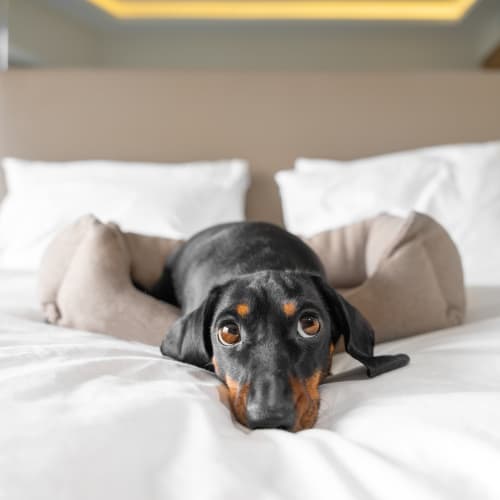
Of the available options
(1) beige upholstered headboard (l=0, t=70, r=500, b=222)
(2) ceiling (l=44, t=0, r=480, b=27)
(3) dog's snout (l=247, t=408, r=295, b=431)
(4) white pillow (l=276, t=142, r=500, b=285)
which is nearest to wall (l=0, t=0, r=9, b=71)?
(2) ceiling (l=44, t=0, r=480, b=27)

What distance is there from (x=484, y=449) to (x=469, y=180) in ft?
6.53

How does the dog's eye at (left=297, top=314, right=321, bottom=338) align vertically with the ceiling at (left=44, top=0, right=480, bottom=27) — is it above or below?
below

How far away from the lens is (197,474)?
2.26 ft

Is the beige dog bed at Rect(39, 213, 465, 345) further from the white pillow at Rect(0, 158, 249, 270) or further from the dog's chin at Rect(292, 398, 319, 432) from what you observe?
the white pillow at Rect(0, 158, 249, 270)

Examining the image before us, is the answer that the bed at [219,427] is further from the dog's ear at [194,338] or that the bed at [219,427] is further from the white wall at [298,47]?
the white wall at [298,47]

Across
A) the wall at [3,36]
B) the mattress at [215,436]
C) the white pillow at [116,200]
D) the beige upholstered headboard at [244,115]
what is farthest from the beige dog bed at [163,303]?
the wall at [3,36]

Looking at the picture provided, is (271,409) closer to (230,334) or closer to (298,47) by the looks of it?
(230,334)

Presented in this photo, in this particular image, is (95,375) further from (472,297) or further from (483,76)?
(483,76)

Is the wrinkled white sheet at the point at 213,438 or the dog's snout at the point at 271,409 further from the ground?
the wrinkled white sheet at the point at 213,438

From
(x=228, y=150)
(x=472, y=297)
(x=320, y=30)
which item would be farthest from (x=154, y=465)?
(x=320, y=30)

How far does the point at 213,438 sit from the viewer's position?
0.79 m

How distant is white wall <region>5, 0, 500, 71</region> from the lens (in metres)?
5.09

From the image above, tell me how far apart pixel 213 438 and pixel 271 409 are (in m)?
0.18

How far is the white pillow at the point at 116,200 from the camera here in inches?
106
